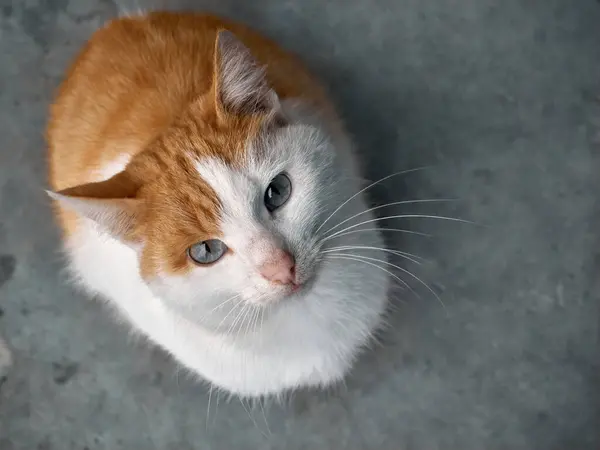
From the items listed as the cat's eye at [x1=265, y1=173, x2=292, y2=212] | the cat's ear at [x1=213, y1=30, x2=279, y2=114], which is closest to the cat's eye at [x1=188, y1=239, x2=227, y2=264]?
the cat's eye at [x1=265, y1=173, x2=292, y2=212]

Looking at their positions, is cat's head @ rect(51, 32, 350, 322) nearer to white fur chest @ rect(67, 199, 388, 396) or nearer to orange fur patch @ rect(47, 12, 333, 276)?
orange fur patch @ rect(47, 12, 333, 276)

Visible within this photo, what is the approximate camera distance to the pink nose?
0.93 metres

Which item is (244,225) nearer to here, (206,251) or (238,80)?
(206,251)

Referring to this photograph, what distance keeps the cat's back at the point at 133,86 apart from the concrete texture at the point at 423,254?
1.27ft

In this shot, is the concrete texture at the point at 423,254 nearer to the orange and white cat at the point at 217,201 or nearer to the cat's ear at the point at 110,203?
the orange and white cat at the point at 217,201

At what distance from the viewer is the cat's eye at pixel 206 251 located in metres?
0.99

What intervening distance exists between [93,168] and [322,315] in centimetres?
61

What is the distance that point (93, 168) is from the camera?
4.29ft

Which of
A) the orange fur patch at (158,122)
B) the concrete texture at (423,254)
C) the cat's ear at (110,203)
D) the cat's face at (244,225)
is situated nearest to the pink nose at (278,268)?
the cat's face at (244,225)

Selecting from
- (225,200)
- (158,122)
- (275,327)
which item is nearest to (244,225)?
(225,200)

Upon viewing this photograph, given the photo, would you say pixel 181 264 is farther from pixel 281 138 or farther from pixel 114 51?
pixel 114 51

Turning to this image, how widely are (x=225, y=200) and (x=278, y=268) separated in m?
0.14

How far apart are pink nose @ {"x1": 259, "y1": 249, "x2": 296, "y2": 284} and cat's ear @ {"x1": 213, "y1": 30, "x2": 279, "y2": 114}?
0.29 metres

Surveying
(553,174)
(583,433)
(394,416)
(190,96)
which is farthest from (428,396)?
(190,96)
